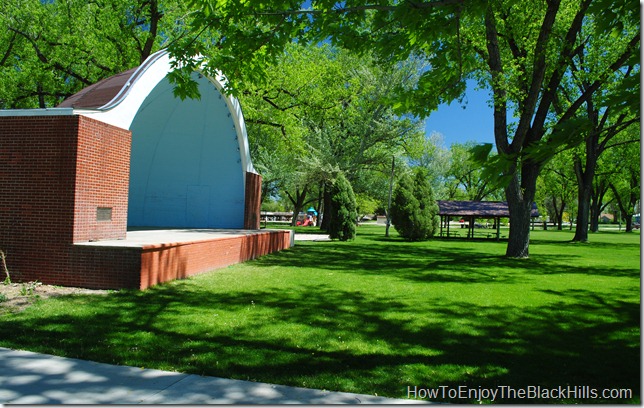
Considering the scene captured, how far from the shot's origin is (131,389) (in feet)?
13.2

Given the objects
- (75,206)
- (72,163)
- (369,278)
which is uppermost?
(72,163)

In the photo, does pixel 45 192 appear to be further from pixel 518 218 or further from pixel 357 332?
pixel 518 218

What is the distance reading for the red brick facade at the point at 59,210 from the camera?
8555mm

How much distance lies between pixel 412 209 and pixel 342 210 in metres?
6.01

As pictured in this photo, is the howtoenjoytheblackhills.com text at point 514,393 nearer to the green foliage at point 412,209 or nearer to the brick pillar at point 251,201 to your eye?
the brick pillar at point 251,201

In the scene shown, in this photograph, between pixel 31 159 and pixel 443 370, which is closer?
pixel 443 370

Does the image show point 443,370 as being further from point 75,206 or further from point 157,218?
point 157,218

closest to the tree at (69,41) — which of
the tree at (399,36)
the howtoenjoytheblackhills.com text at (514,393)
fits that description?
the tree at (399,36)

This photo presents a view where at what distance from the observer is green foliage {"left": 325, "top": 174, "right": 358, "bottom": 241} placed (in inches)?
974

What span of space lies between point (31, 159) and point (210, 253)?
434cm

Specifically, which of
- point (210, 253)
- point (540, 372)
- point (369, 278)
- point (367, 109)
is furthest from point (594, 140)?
point (540, 372)

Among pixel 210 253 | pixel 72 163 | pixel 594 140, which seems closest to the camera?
pixel 72 163

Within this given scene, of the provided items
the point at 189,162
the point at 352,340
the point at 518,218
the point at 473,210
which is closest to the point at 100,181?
the point at 352,340

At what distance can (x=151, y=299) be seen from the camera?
309 inches
